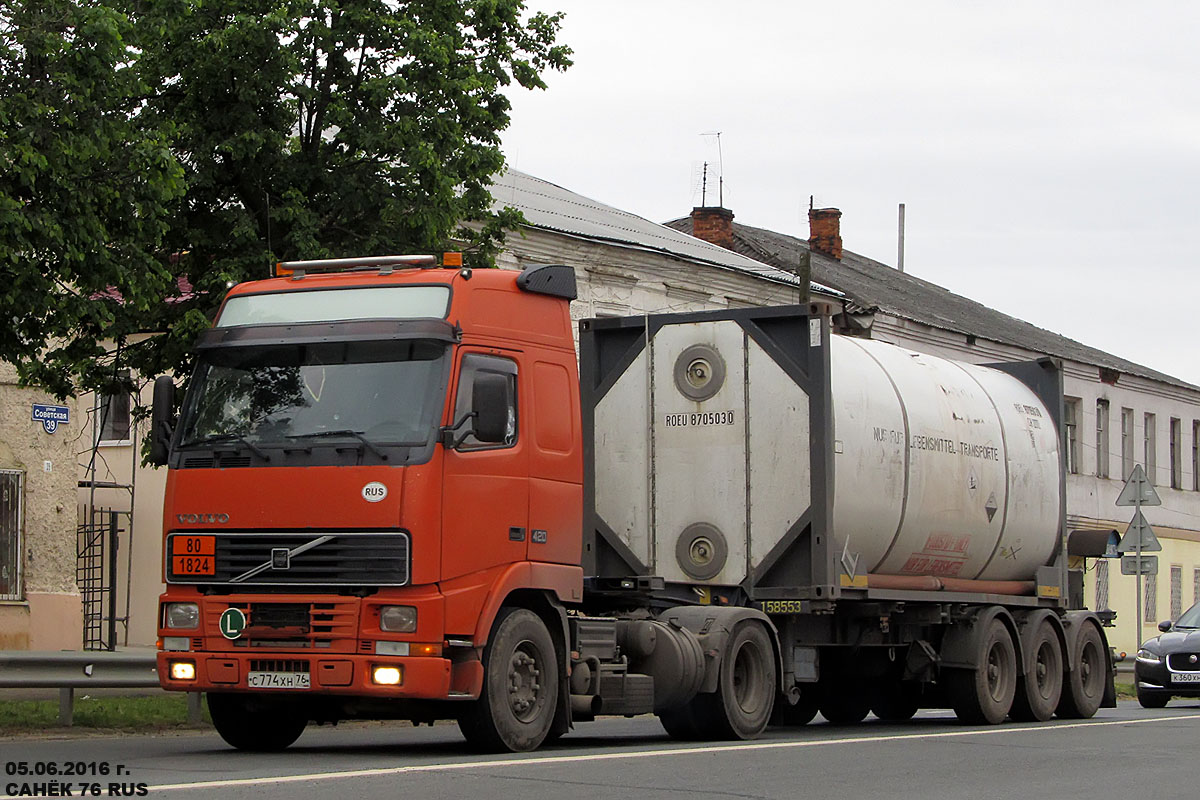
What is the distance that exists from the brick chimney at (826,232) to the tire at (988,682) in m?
35.2

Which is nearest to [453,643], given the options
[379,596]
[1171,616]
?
[379,596]

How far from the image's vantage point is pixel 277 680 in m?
12.0

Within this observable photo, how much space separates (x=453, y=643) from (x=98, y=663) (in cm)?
490

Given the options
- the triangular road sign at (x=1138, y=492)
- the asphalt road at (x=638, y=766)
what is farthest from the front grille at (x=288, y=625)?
the triangular road sign at (x=1138, y=492)

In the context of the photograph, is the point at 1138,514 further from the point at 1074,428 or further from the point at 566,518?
the point at 1074,428

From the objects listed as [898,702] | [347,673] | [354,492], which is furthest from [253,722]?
[898,702]

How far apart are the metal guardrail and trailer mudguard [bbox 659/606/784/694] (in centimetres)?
387

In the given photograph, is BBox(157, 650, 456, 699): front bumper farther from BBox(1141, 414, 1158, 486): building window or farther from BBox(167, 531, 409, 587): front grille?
BBox(1141, 414, 1158, 486): building window

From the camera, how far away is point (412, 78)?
18516mm

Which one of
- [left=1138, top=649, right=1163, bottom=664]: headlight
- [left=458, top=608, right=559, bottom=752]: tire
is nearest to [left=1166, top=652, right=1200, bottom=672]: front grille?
[left=1138, top=649, right=1163, bottom=664]: headlight

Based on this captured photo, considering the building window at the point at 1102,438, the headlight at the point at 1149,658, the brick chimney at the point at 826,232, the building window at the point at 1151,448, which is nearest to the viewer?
the headlight at the point at 1149,658

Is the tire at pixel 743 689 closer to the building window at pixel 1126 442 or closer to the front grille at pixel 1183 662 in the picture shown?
the front grille at pixel 1183 662

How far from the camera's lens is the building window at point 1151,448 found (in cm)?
5069

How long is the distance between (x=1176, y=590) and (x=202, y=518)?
42.2 m
